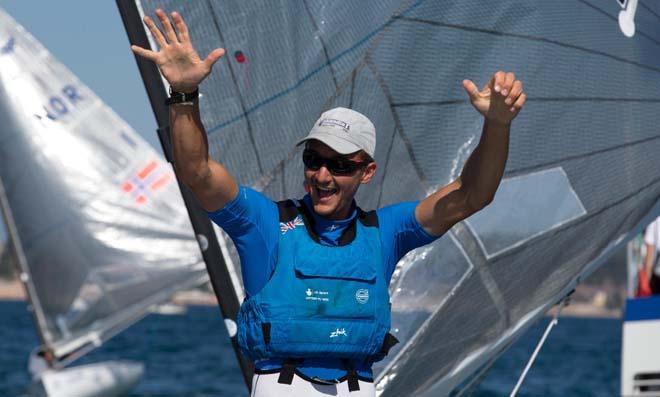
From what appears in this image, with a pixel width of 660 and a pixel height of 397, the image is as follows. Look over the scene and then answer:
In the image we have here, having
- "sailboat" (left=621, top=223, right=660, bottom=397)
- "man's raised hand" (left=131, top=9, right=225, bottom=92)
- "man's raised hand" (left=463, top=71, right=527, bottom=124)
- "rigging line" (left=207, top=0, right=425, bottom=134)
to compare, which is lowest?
"sailboat" (left=621, top=223, right=660, bottom=397)

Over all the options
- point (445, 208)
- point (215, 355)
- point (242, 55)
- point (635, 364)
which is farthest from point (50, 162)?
point (215, 355)

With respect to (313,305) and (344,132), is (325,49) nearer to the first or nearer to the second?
(344,132)

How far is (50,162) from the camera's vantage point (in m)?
13.8

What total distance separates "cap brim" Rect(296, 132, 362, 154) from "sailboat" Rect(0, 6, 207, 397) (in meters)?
10.3

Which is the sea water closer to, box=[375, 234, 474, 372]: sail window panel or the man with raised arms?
box=[375, 234, 474, 372]: sail window panel

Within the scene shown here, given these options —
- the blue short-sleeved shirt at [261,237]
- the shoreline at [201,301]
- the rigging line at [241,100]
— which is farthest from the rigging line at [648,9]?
the shoreline at [201,301]

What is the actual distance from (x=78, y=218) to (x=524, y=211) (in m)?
10.4

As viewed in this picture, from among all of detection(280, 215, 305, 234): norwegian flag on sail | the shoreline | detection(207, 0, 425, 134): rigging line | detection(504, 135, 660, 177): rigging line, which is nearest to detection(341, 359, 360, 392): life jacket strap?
detection(280, 215, 305, 234): norwegian flag on sail

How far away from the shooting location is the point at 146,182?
48.4 ft

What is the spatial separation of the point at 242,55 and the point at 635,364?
3357mm

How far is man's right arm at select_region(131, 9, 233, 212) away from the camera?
2.63 m

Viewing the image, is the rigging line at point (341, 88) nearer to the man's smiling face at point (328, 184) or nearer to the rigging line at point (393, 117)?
the rigging line at point (393, 117)

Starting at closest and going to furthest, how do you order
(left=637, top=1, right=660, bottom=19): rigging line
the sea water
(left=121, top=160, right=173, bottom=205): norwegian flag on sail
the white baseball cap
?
1. the white baseball cap
2. (left=637, top=1, right=660, bottom=19): rigging line
3. (left=121, top=160, right=173, bottom=205): norwegian flag on sail
4. the sea water

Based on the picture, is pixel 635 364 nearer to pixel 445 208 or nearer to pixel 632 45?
pixel 632 45
